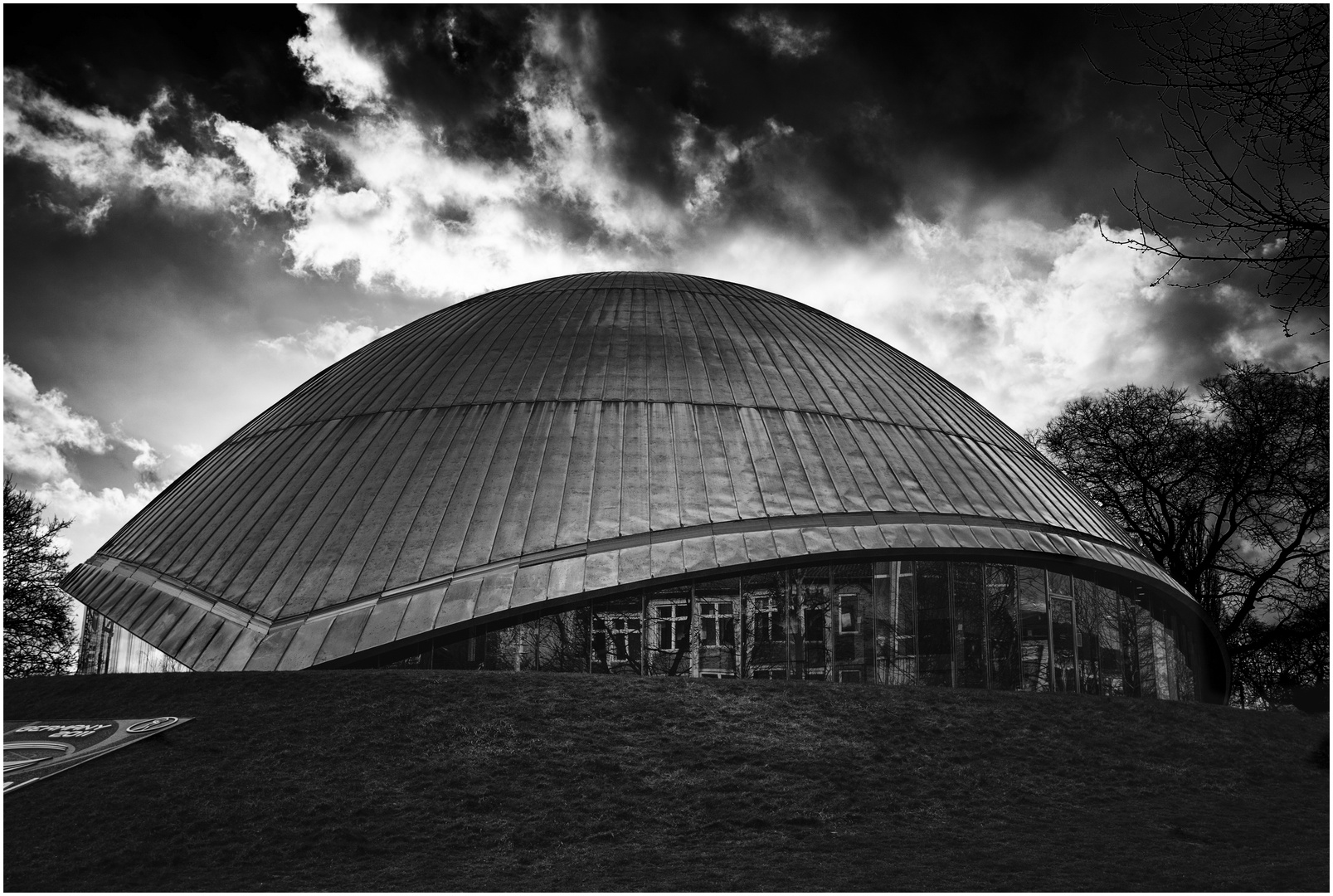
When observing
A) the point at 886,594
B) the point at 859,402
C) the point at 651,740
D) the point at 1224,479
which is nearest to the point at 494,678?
the point at 651,740

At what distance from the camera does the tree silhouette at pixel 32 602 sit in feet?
110

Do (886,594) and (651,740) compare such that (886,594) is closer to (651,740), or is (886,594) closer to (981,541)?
(981,541)

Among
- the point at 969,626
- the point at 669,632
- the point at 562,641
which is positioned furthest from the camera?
the point at 969,626

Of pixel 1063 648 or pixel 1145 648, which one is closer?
pixel 1063 648

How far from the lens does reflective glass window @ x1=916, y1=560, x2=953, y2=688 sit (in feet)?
63.0

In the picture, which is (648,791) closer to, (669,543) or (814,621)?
(669,543)

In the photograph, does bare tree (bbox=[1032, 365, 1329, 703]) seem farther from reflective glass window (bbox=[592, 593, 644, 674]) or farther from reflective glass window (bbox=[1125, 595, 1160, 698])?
reflective glass window (bbox=[592, 593, 644, 674])

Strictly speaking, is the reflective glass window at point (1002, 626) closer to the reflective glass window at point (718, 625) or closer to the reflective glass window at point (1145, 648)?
the reflective glass window at point (1145, 648)

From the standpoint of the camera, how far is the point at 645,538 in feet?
63.0

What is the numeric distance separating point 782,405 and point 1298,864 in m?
14.6

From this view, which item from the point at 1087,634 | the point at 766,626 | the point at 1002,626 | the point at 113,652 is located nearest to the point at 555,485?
the point at 766,626

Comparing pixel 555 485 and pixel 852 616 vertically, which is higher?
pixel 555 485

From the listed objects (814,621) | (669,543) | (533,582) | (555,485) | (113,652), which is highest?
(555,485)

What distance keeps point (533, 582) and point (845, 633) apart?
19.4 feet
